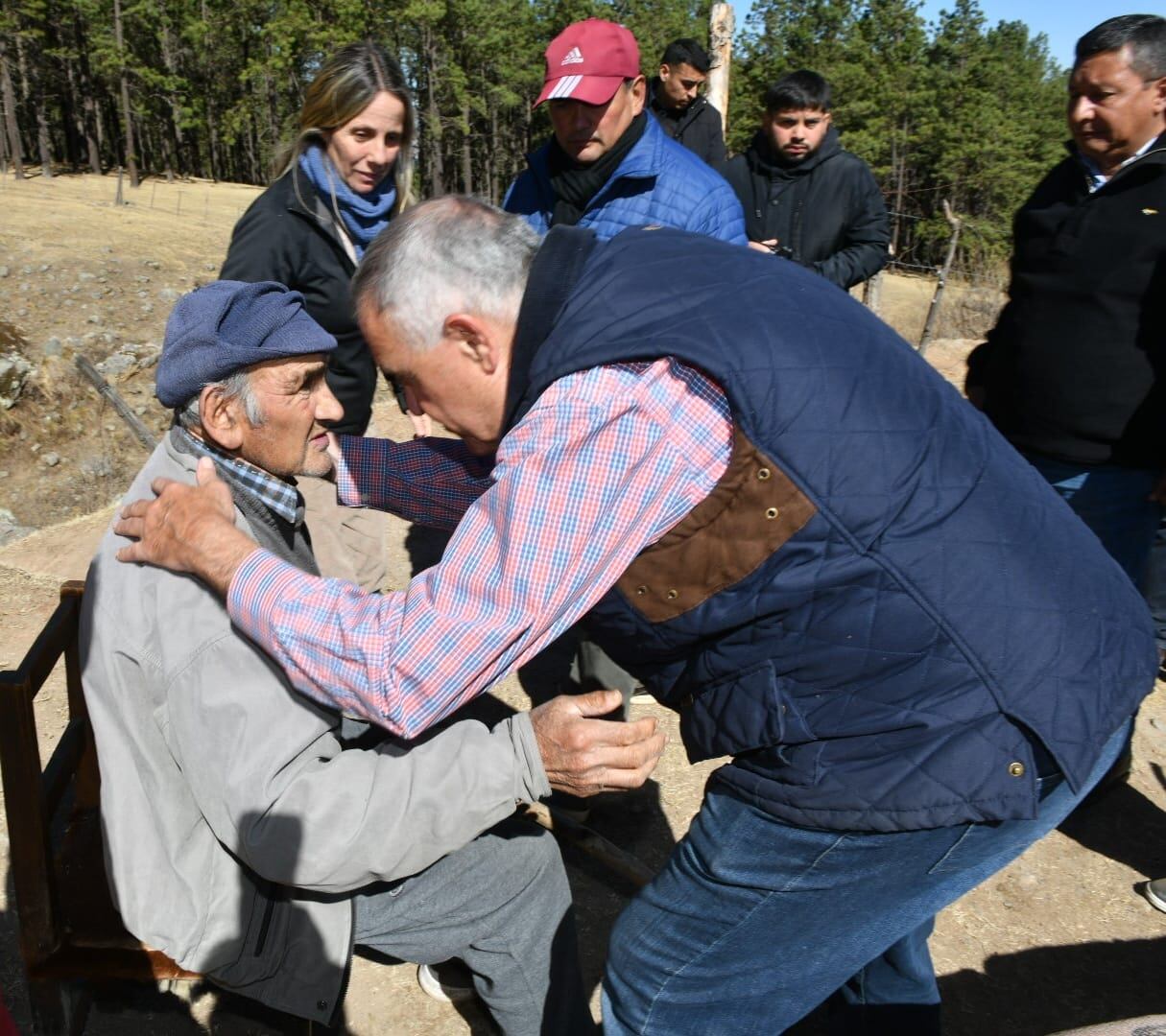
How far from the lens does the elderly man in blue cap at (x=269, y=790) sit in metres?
1.81

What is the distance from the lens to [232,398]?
7.07 ft

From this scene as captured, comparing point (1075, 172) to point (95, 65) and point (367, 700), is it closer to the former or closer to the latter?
point (367, 700)

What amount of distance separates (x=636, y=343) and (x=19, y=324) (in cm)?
1153

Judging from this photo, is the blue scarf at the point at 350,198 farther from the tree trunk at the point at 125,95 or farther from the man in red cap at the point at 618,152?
the tree trunk at the point at 125,95

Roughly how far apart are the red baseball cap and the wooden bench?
2.36 meters

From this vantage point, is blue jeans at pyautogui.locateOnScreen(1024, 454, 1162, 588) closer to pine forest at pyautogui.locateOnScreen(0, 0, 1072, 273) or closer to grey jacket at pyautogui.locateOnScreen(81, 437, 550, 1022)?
grey jacket at pyautogui.locateOnScreen(81, 437, 550, 1022)

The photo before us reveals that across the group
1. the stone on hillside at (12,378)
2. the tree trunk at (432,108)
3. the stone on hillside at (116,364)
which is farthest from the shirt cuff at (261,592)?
the tree trunk at (432,108)

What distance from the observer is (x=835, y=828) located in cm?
160

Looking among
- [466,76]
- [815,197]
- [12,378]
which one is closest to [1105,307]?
[815,197]

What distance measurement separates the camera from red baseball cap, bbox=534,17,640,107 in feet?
11.5

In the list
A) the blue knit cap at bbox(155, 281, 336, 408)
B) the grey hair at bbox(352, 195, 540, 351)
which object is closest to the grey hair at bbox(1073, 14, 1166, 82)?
the grey hair at bbox(352, 195, 540, 351)

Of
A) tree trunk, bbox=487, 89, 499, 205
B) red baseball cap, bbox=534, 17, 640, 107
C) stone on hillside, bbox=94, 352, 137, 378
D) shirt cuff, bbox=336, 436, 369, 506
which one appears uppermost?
red baseball cap, bbox=534, 17, 640, 107

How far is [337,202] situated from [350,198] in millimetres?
51

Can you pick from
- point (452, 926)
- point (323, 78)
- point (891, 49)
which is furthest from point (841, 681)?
point (891, 49)
